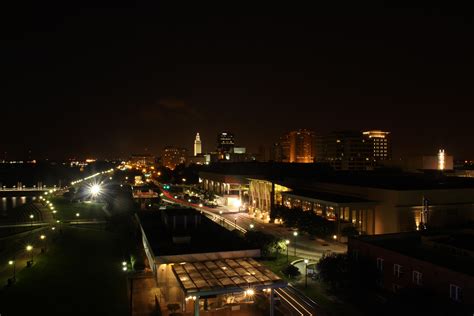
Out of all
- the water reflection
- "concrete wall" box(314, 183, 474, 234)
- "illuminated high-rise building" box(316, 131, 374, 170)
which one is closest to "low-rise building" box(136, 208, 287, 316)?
"concrete wall" box(314, 183, 474, 234)

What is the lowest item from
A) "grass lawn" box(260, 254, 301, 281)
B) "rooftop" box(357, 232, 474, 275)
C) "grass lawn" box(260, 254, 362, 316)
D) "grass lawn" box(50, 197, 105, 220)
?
"grass lawn" box(50, 197, 105, 220)

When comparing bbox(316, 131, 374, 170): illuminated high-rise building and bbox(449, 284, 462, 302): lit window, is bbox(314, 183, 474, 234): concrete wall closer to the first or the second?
bbox(449, 284, 462, 302): lit window

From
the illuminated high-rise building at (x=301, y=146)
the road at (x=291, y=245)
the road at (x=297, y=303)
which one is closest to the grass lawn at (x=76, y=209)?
the road at (x=291, y=245)

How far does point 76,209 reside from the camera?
48312 mm

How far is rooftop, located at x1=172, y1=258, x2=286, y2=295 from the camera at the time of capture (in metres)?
13.3

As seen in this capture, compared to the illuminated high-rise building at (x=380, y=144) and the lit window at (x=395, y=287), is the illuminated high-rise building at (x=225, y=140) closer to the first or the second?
the illuminated high-rise building at (x=380, y=144)

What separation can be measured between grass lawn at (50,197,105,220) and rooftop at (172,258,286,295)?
2898 centimetres

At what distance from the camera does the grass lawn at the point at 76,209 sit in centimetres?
4255

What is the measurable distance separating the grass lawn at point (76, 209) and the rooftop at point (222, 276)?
1141 inches

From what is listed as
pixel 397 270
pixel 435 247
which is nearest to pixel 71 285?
pixel 397 270

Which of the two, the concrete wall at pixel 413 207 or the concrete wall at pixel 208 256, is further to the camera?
the concrete wall at pixel 413 207

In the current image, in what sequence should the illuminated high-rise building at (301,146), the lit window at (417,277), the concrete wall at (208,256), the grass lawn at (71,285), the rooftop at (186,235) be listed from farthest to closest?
the illuminated high-rise building at (301,146) → the rooftop at (186,235) → the concrete wall at (208,256) → the grass lawn at (71,285) → the lit window at (417,277)

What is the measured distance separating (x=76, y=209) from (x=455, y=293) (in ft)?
140

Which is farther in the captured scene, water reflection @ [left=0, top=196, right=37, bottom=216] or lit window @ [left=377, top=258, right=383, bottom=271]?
water reflection @ [left=0, top=196, right=37, bottom=216]
